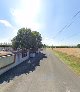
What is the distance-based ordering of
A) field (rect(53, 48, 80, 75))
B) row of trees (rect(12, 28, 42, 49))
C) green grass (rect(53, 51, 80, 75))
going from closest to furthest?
→ green grass (rect(53, 51, 80, 75))
field (rect(53, 48, 80, 75))
row of trees (rect(12, 28, 42, 49))

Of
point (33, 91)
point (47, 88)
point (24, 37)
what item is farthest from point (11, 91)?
point (24, 37)

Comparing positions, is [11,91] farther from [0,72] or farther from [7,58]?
[7,58]

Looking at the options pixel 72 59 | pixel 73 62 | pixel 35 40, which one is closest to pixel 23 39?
pixel 35 40

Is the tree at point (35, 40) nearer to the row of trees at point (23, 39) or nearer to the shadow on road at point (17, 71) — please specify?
the row of trees at point (23, 39)

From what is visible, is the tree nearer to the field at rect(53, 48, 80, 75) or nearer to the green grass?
the field at rect(53, 48, 80, 75)

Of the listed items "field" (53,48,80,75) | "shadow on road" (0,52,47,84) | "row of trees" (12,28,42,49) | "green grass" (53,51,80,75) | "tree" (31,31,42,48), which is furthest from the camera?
"tree" (31,31,42,48)

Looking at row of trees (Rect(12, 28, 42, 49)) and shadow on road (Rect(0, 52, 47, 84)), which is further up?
row of trees (Rect(12, 28, 42, 49))

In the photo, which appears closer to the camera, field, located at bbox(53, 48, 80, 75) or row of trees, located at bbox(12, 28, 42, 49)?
field, located at bbox(53, 48, 80, 75)

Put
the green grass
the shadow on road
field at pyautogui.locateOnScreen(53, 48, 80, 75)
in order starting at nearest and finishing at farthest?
the shadow on road < the green grass < field at pyautogui.locateOnScreen(53, 48, 80, 75)

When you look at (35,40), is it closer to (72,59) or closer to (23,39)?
(23,39)

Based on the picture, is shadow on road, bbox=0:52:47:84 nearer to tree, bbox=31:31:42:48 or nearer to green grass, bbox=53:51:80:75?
green grass, bbox=53:51:80:75

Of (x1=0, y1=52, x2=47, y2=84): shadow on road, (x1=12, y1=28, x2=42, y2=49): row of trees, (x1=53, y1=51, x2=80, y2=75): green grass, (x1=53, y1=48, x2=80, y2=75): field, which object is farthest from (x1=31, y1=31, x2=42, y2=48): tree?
(x1=0, y1=52, x2=47, y2=84): shadow on road

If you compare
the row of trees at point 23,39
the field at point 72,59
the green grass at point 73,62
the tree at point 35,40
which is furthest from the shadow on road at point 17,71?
the tree at point 35,40

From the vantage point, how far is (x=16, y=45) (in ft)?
168
